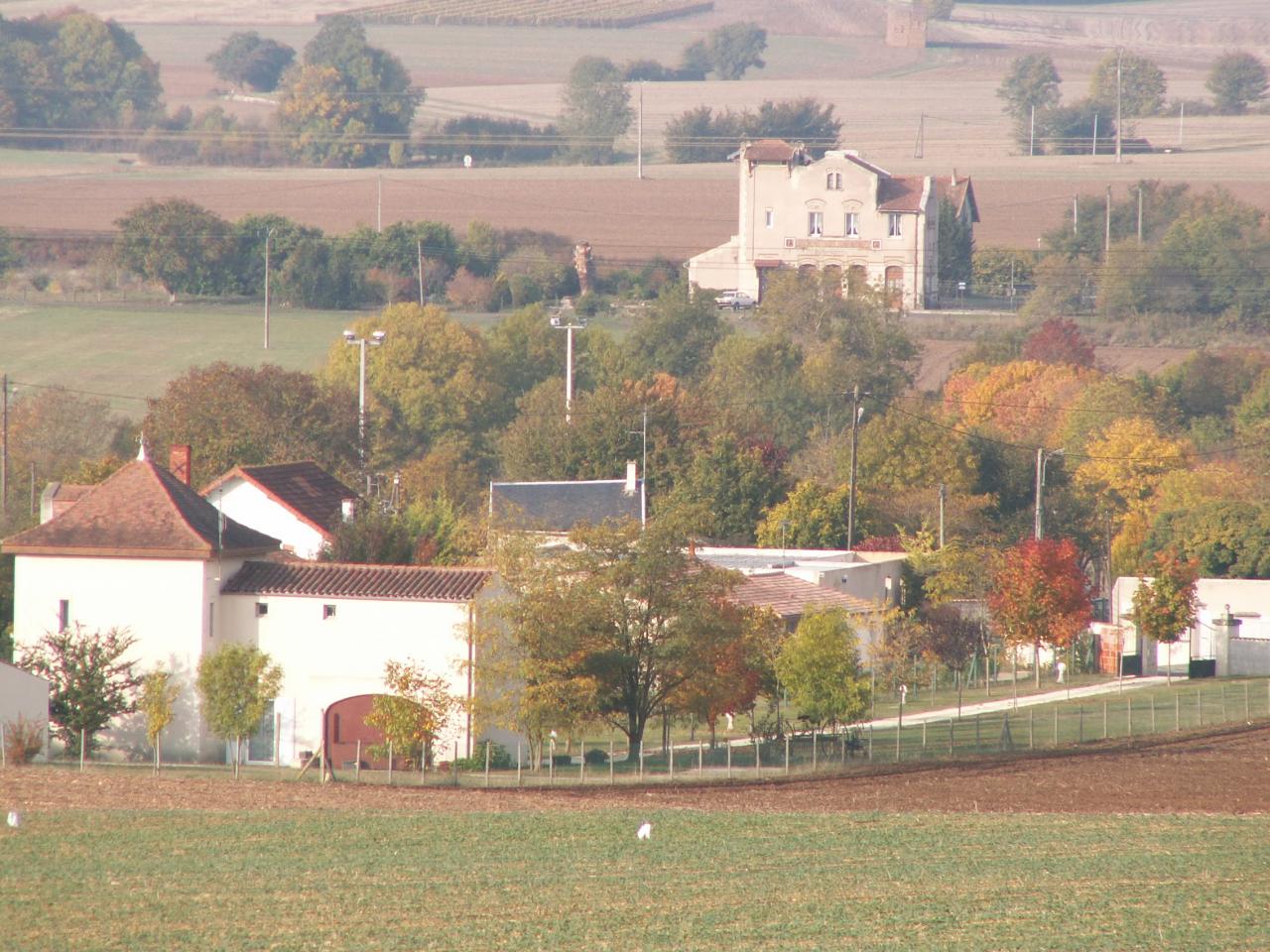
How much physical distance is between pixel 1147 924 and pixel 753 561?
4081 centimetres

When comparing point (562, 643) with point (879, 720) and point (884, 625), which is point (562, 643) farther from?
point (884, 625)

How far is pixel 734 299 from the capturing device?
143 metres

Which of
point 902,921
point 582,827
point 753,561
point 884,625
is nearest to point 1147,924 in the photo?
point 902,921

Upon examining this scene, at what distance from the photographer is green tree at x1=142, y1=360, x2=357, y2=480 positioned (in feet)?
235

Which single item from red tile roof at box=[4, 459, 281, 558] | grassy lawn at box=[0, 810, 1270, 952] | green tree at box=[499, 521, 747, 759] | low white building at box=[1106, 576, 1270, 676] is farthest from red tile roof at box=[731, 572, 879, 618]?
grassy lawn at box=[0, 810, 1270, 952]

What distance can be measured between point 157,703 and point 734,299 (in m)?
104

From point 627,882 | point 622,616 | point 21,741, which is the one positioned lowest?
point 627,882

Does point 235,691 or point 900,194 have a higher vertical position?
point 900,194

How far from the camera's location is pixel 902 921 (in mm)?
24125

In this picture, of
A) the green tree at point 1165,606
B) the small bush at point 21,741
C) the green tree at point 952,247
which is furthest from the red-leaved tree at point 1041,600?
the green tree at point 952,247

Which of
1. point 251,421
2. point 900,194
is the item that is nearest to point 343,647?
point 251,421

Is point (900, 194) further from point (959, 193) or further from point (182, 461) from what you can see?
point (182, 461)

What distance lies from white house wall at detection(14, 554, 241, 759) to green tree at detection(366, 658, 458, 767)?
14.4 ft

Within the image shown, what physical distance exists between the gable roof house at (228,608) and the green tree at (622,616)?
4.88ft
